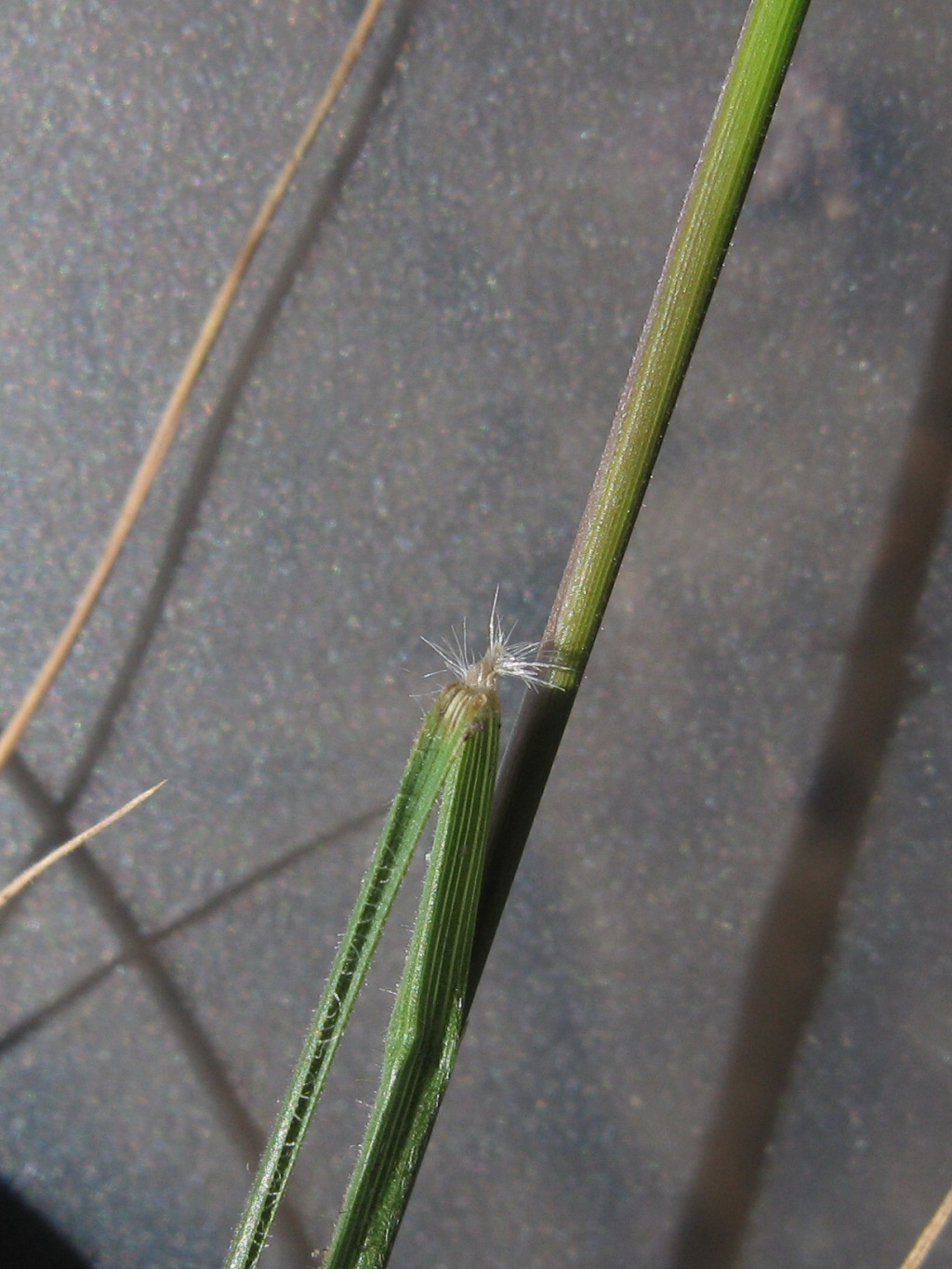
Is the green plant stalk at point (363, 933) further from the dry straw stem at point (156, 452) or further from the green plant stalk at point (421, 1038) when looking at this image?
the dry straw stem at point (156, 452)

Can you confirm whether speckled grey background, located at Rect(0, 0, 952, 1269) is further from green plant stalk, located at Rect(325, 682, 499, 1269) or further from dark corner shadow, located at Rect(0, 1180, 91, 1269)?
green plant stalk, located at Rect(325, 682, 499, 1269)

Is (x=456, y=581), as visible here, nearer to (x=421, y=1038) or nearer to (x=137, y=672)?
(x=137, y=672)

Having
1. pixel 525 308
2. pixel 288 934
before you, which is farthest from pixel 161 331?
pixel 288 934

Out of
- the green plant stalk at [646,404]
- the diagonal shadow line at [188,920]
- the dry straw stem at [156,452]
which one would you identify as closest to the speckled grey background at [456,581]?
the diagonal shadow line at [188,920]

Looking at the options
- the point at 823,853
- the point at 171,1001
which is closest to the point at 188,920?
the point at 171,1001

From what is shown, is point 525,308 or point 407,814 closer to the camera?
point 407,814

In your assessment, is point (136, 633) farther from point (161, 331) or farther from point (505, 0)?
point (505, 0)
